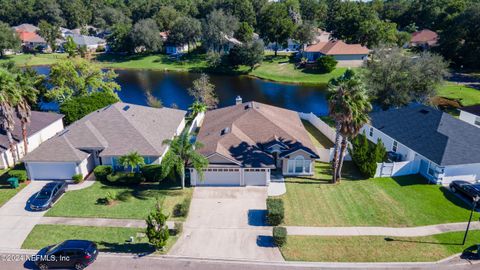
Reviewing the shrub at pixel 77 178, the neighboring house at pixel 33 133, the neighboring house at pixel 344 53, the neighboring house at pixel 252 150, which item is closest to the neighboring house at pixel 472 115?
the neighboring house at pixel 252 150

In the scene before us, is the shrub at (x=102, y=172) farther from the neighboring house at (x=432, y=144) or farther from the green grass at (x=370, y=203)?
the neighboring house at (x=432, y=144)

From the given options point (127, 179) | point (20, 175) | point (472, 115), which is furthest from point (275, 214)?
point (472, 115)

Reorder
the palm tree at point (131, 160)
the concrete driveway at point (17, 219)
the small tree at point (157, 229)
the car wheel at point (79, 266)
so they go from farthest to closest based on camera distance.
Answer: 1. the palm tree at point (131, 160)
2. the concrete driveway at point (17, 219)
3. the small tree at point (157, 229)
4. the car wheel at point (79, 266)

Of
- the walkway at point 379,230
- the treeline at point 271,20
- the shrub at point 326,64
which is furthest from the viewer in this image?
the treeline at point 271,20

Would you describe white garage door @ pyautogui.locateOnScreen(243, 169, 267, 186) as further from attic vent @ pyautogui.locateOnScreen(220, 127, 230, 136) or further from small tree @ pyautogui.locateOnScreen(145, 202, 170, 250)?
small tree @ pyautogui.locateOnScreen(145, 202, 170, 250)

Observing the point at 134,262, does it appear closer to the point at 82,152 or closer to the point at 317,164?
the point at 82,152

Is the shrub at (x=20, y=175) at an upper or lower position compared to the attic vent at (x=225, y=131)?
lower

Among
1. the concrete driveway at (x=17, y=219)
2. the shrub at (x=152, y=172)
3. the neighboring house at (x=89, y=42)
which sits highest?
the neighboring house at (x=89, y=42)
